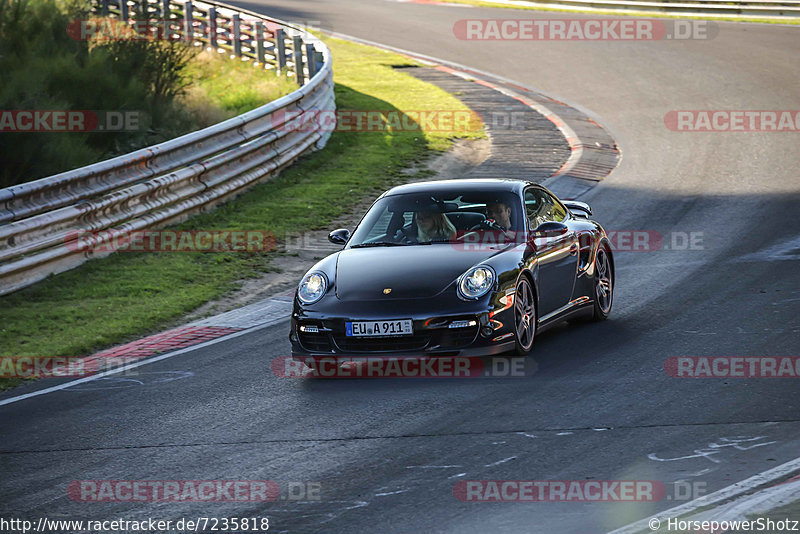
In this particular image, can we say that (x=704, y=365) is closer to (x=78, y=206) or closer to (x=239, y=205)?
(x=78, y=206)

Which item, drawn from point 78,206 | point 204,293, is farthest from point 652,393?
point 78,206

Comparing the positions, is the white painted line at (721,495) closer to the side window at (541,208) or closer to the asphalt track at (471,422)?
the asphalt track at (471,422)

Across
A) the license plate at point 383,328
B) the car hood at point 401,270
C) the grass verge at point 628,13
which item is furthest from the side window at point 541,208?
the grass verge at point 628,13

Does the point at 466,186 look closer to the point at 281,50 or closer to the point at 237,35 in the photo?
the point at 281,50

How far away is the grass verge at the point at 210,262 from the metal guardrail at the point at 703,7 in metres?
15.9

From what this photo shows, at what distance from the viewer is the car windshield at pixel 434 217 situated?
9.75 m

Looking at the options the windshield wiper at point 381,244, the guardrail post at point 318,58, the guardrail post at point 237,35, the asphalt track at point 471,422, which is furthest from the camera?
the guardrail post at point 237,35

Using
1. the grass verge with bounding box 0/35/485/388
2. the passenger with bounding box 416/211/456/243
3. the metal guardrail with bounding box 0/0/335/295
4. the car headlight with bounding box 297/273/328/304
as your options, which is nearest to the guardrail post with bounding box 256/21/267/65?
the grass verge with bounding box 0/35/485/388

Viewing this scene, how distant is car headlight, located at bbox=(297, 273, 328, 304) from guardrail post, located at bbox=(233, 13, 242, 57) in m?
18.6

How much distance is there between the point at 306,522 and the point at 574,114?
61.0 feet

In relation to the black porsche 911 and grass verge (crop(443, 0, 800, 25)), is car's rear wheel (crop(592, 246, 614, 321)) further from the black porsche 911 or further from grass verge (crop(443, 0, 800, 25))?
grass verge (crop(443, 0, 800, 25))

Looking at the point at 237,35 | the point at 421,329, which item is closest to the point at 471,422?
the point at 421,329

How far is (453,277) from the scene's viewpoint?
880 centimetres

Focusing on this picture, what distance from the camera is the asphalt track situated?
588cm
